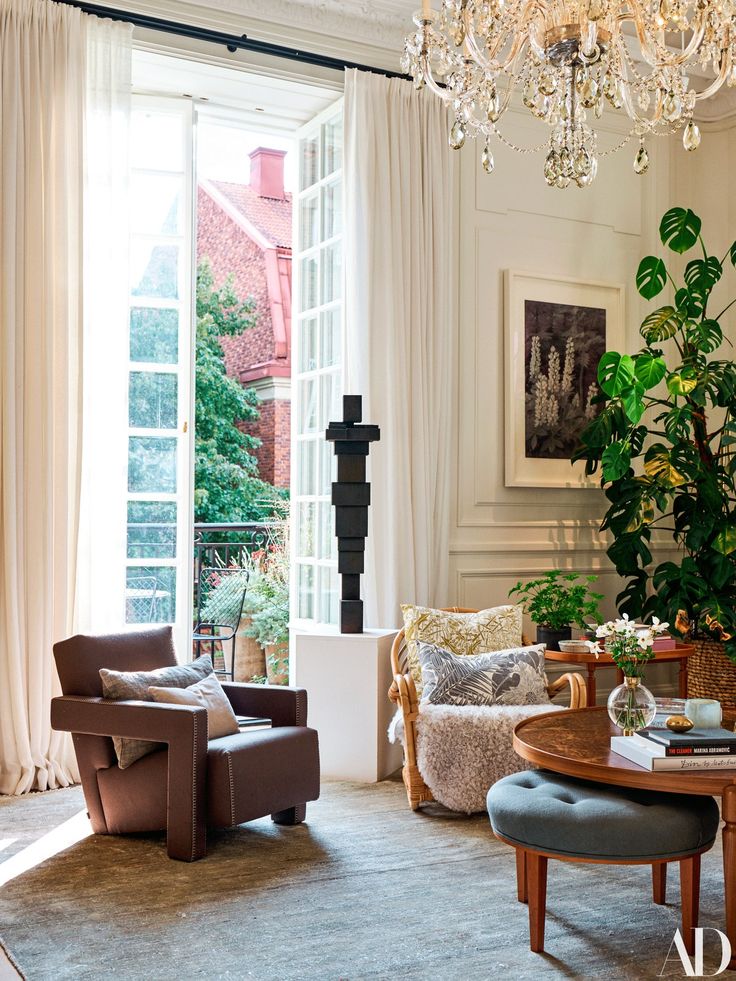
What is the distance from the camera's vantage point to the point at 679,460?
203 inches

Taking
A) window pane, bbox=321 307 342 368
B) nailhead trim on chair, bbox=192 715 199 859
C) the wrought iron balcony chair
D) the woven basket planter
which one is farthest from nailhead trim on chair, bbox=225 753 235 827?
the wrought iron balcony chair

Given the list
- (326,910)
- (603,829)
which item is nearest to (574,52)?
(603,829)

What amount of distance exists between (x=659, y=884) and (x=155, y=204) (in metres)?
3.59

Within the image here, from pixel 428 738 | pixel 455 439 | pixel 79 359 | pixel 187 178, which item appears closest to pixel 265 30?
pixel 187 178

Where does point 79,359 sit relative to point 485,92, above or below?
below

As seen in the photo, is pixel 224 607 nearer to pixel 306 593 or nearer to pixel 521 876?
pixel 306 593

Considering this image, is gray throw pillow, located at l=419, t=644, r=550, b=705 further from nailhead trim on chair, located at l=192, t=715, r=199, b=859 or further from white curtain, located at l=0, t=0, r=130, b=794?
white curtain, located at l=0, t=0, r=130, b=794

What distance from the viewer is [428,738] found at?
12.9 ft

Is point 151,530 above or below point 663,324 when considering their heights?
below

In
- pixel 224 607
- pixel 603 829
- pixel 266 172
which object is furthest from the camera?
pixel 266 172

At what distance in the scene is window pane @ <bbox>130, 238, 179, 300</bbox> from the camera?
4793mm

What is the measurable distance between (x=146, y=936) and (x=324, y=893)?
56 cm

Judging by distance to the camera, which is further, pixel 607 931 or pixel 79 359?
pixel 79 359

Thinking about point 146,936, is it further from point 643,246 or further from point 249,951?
point 643,246
